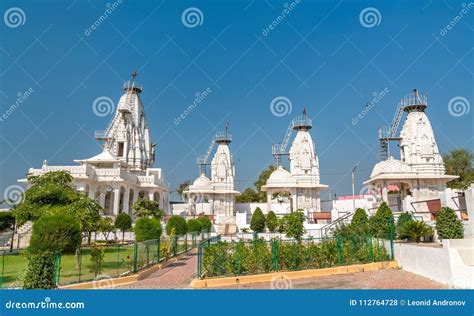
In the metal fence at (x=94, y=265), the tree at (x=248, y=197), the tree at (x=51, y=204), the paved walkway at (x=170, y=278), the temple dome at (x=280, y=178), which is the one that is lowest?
the paved walkway at (x=170, y=278)

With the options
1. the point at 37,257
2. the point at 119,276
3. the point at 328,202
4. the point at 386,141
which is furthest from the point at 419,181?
the point at 37,257

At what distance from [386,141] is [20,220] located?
38303mm

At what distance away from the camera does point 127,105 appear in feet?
163

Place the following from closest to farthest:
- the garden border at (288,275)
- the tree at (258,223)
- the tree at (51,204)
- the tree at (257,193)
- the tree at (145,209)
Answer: the garden border at (288,275), the tree at (51,204), the tree at (145,209), the tree at (258,223), the tree at (257,193)

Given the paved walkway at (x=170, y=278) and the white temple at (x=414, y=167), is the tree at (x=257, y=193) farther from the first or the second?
the paved walkway at (x=170, y=278)

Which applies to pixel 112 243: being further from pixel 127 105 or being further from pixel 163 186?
pixel 127 105

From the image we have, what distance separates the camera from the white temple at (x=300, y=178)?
4459cm

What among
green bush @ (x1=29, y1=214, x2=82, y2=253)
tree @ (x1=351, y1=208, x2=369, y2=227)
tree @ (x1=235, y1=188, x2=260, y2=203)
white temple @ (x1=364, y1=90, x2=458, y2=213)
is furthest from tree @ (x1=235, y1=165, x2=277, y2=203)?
green bush @ (x1=29, y1=214, x2=82, y2=253)

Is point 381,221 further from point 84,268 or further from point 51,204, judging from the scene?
point 51,204

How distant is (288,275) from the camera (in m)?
12.0

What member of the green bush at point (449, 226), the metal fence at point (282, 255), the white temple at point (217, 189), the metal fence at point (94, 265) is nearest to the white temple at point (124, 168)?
the white temple at point (217, 189)

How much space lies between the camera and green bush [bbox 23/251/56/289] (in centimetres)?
893

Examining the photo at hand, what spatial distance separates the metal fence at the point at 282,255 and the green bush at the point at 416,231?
4.48 feet

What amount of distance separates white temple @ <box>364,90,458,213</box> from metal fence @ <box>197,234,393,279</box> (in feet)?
72.9
